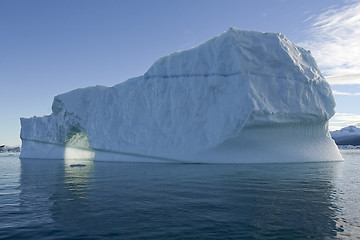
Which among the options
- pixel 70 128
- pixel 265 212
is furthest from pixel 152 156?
pixel 265 212

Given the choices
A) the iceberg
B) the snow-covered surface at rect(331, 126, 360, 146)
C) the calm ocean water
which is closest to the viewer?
the calm ocean water

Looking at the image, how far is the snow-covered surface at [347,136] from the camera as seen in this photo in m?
89.3

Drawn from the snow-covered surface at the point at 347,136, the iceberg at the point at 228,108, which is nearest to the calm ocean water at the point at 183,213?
the iceberg at the point at 228,108

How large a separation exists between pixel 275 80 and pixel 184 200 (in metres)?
13.7

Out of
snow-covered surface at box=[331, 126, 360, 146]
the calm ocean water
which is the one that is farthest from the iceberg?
snow-covered surface at box=[331, 126, 360, 146]

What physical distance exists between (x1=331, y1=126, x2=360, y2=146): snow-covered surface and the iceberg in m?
84.7

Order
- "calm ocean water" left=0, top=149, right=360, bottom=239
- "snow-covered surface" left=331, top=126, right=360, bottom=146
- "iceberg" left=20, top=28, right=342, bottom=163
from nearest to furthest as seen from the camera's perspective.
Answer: "calm ocean water" left=0, top=149, right=360, bottom=239 → "iceberg" left=20, top=28, right=342, bottom=163 → "snow-covered surface" left=331, top=126, right=360, bottom=146

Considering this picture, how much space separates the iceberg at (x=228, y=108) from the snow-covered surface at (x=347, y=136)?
84.7 metres

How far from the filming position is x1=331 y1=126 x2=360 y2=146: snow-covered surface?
293 feet

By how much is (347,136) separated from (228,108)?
97600mm

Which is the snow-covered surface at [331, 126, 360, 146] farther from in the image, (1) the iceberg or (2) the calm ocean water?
(2) the calm ocean water

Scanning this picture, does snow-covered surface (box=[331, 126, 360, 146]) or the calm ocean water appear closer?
the calm ocean water

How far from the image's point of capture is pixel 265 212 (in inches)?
177

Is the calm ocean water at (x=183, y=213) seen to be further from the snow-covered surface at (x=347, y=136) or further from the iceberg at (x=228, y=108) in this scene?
the snow-covered surface at (x=347, y=136)
